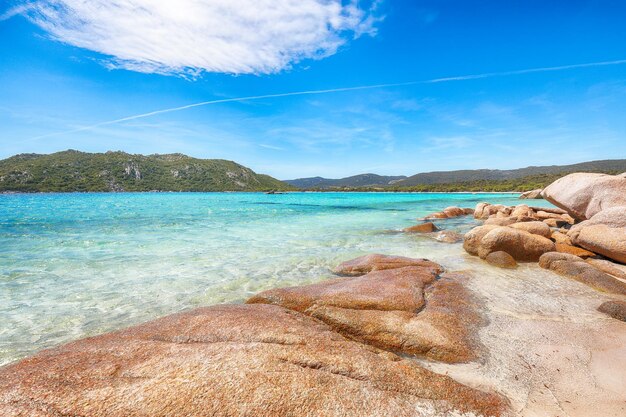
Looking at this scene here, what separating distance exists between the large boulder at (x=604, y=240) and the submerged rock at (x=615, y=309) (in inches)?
246

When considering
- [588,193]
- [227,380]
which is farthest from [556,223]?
[227,380]

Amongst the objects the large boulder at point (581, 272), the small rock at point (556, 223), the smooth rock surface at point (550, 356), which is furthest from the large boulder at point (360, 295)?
the small rock at point (556, 223)

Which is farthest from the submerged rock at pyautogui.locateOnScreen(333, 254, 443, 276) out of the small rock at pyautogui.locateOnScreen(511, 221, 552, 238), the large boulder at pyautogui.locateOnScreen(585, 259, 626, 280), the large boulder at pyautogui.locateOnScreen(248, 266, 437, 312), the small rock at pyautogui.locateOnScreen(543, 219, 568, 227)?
the small rock at pyautogui.locateOnScreen(543, 219, 568, 227)

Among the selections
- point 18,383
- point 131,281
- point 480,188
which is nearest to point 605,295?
point 18,383

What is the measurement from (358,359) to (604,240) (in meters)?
13.2

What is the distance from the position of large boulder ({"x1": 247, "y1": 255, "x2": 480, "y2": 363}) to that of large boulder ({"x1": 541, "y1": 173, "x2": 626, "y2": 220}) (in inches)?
503

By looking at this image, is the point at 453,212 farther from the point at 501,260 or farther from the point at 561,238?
the point at 501,260

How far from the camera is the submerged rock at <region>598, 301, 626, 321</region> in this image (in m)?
6.55

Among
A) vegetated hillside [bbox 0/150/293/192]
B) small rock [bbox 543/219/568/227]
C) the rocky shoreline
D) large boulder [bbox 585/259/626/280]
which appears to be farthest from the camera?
vegetated hillside [bbox 0/150/293/192]

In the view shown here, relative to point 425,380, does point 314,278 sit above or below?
below

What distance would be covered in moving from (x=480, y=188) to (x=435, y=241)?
Answer: 145 meters

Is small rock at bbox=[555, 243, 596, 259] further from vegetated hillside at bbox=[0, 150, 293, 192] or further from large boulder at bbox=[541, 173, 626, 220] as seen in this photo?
vegetated hillside at bbox=[0, 150, 293, 192]

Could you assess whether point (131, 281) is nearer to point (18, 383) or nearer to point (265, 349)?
point (18, 383)

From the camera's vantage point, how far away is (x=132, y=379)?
11.3 ft
